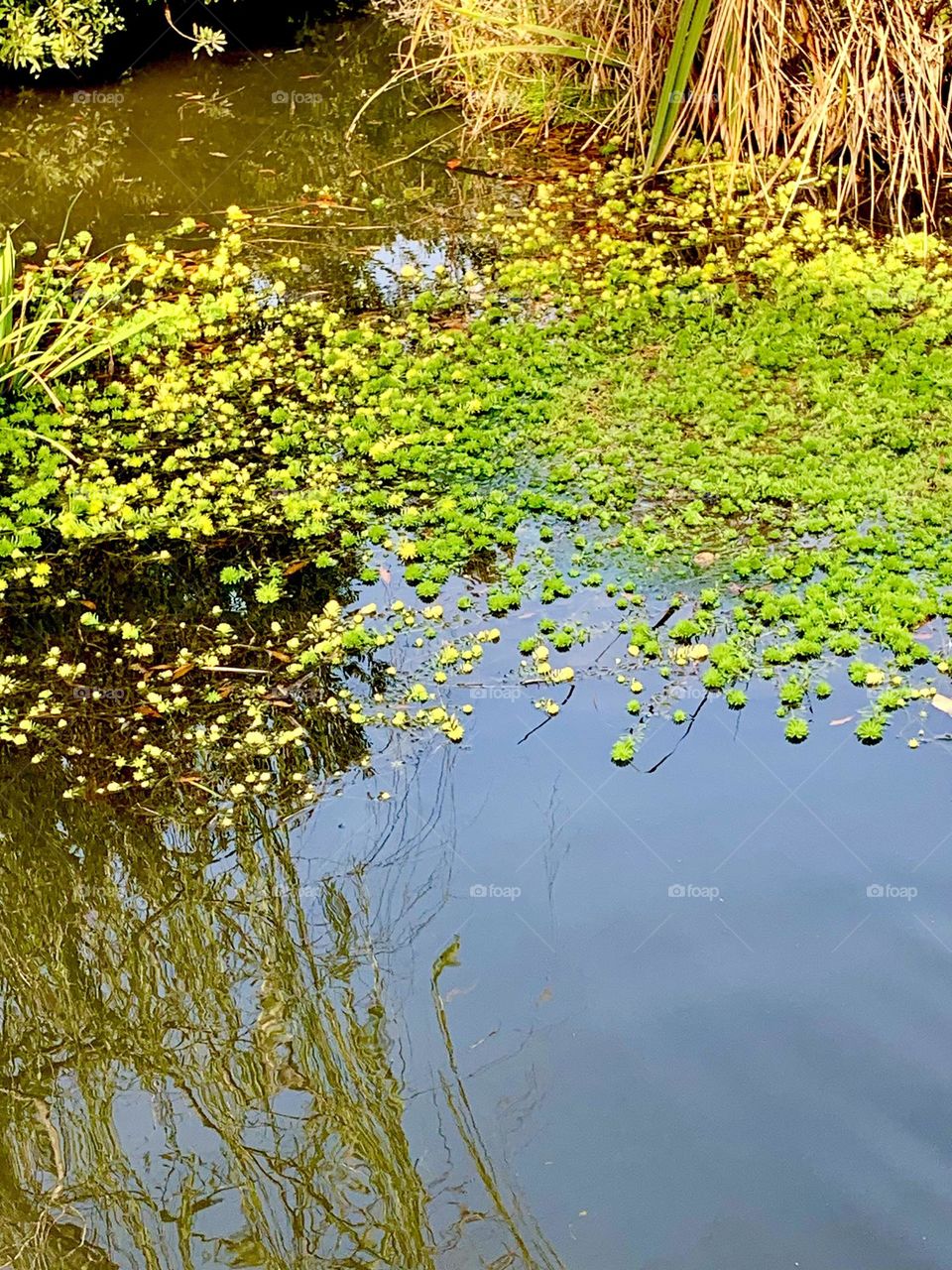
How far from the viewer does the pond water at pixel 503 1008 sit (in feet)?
9.97

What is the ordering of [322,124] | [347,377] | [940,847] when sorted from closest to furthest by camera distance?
[940,847] → [347,377] → [322,124]

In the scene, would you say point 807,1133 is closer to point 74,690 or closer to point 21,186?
point 74,690

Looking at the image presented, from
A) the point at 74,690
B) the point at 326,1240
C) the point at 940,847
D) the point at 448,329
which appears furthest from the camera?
the point at 448,329

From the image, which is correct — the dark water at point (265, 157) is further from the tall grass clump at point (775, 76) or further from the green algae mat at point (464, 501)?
the tall grass clump at point (775, 76)

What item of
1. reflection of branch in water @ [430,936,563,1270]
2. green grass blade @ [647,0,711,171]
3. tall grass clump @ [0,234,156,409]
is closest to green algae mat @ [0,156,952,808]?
tall grass clump @ [0,234,156,409]

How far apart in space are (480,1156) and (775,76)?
6.55 meters

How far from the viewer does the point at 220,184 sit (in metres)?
8.66

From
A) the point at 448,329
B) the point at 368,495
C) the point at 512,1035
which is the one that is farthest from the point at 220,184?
the point at 512,1035

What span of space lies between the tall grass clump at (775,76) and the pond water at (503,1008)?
14.5ft

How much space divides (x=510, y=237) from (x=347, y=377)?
1.91 meters

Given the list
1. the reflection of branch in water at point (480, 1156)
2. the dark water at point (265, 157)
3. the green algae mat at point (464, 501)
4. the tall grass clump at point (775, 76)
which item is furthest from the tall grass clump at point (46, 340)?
the reflection of branch in water at point (480, 1156)

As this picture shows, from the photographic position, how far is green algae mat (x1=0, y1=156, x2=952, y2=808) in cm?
443

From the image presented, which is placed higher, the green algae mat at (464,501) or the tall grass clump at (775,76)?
the tall grass clump at (775,76)

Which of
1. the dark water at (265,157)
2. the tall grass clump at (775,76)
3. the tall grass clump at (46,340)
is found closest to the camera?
the tall grass clump at (46,340)
